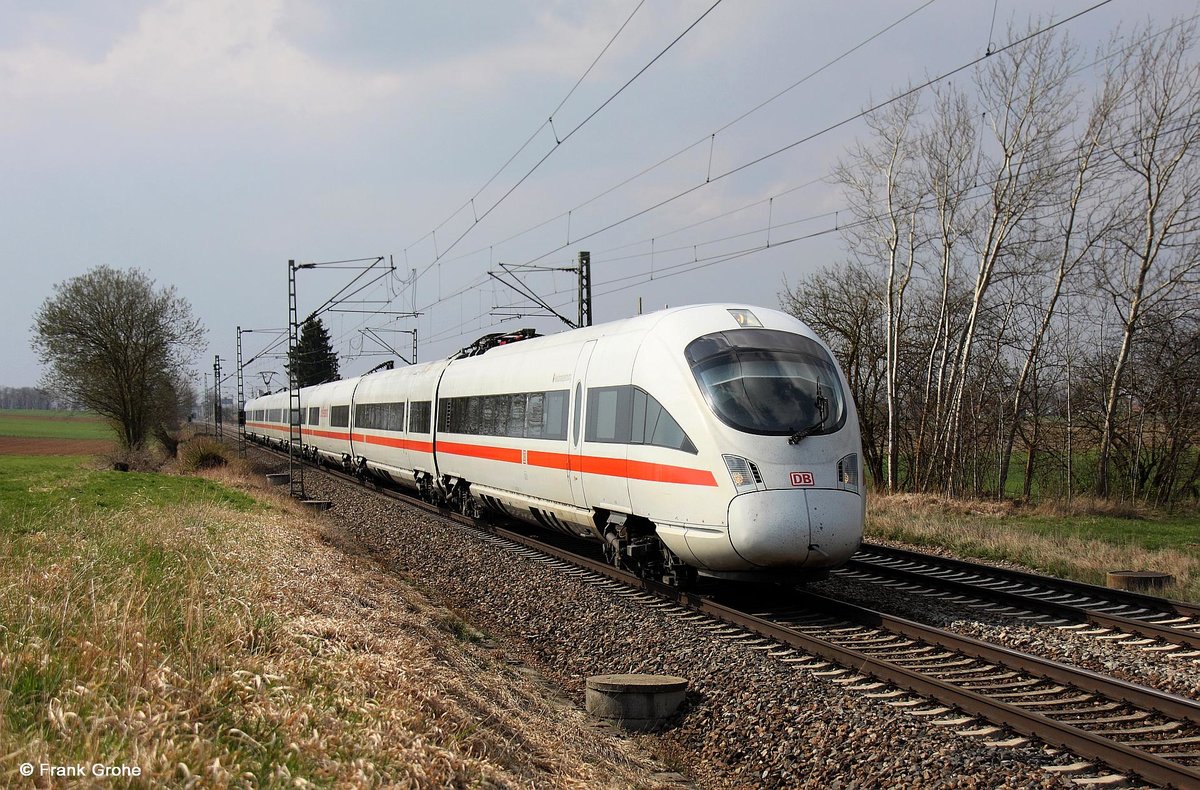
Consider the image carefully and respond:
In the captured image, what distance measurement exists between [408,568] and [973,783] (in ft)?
33.3

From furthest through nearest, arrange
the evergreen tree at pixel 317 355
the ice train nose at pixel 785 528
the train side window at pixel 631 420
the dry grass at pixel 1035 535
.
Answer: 1. the evergreen tree at pixel 317 355
2. the dry grass at pixel 1035 535
3. the train side window at pixel 631 420
4. the ice train nose at pixel 785 528

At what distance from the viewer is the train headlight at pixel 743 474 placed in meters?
8.62

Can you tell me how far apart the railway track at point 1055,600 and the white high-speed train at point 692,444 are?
2.05m

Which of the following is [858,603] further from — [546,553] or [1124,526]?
[1124,526]

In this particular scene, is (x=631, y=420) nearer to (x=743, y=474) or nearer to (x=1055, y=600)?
(x=743, y=474)

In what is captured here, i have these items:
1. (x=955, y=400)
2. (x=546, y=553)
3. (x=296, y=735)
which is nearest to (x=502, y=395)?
(x=546, y=553)

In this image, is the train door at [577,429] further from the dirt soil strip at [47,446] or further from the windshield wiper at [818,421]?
the dirt soil strip at [47,446]

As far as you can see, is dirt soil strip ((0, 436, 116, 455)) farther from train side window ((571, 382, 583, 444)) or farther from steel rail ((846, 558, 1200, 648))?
steel rail ((846, 558, 1200, 648))

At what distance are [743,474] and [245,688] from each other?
5.08 m

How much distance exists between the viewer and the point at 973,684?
6.81 metres

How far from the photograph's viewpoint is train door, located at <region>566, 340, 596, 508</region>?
38.3 feet

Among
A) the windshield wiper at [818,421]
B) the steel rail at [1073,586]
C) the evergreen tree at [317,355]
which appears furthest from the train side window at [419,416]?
the evergreen tree at [317,355]

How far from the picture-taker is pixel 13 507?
1356cm

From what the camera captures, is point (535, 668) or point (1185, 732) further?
point (535, 668)
